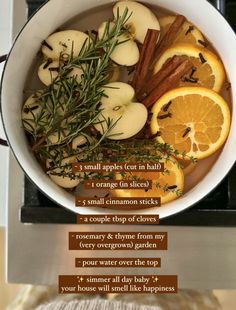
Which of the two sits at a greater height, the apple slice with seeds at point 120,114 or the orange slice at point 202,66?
the orange slice at point 202,66

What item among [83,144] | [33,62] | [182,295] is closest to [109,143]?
[83,144]

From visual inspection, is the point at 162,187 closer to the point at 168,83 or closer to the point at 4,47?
the point at 168,83

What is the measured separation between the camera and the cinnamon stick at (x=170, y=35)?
66 centimetres

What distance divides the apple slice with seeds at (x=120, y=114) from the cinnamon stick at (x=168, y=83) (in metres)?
0.02

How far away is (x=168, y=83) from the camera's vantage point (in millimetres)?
648

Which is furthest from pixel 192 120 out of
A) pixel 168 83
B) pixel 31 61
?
pixel 31 61

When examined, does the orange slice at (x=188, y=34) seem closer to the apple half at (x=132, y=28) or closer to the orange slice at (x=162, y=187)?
the apple half at (x=132, y=28)

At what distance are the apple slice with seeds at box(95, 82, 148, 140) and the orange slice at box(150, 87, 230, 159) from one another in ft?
0.06

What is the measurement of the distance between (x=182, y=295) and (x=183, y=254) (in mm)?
90

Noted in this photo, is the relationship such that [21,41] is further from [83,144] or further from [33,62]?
[83,144]

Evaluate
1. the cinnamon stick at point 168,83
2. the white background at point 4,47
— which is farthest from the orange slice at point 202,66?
the white background at point 4,47

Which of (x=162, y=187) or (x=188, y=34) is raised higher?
(x=188, y=34)

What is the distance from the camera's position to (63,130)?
62 centimetres

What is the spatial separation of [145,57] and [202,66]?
0.07 m
